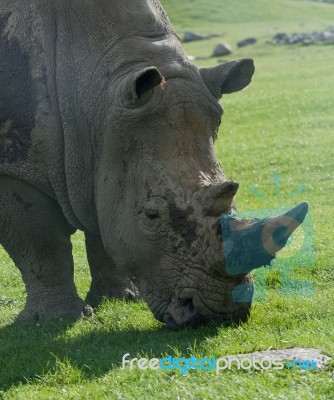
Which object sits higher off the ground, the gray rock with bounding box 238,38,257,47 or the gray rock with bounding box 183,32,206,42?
the gray rock with bounding box 183,32,206,42

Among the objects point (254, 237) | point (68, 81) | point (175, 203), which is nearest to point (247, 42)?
point (68, 81)

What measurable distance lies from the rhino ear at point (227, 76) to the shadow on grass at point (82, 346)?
1.79m

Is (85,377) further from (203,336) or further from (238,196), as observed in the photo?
(238,196)

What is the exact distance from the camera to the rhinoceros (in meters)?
6.72

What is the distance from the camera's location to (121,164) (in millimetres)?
7195

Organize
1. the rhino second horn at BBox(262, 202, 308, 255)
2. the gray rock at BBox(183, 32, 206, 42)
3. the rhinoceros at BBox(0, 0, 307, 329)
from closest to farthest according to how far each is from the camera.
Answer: the rhino second horn at BBox(262, 202, 308, 255), the rhinoceros at BBox(0, 0, 307, 329), the gray rock at BBox(183, 32, 206, 42)

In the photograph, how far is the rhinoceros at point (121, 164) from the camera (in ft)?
22.1

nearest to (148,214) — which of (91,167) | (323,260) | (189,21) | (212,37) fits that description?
(91,167)

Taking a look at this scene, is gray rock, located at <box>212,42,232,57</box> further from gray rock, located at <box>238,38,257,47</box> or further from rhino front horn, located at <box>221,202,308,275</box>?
rhino front horn, located at <box>221,202,308,275</box>

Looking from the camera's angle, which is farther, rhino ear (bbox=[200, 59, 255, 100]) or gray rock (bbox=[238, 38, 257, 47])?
gray rock (bbox=[238, 38, 257, 47])

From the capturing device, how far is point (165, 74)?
7.21 meters

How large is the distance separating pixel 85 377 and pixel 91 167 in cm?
189

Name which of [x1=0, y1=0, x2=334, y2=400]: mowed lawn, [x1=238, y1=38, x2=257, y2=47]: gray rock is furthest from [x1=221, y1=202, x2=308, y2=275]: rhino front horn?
[x1=238, y1=38, x2=257, y2=47]: gray rock

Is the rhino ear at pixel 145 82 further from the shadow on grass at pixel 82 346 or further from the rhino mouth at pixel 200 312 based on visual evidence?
the shadow on grass at pixel 82 346
